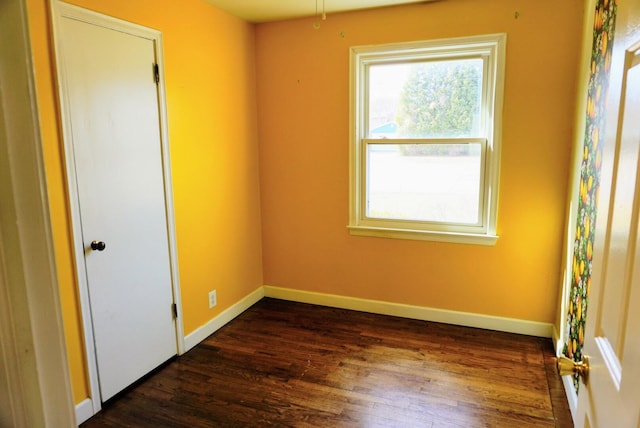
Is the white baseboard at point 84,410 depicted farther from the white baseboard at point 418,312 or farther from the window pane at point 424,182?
the window pane at point 424,182

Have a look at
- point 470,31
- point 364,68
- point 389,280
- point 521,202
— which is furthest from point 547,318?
point 364,68

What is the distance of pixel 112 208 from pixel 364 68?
214 cm

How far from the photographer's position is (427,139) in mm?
3113

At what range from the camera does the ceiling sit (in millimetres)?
2895

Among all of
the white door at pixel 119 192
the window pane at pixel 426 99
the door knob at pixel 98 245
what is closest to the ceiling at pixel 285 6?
the window pane at pixel 426 99

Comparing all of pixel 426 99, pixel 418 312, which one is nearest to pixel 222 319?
pixel 418 312

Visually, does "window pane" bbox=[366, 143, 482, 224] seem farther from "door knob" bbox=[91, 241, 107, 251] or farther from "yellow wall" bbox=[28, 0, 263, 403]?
"door knob" bbox=[91, 241, 107, 251]

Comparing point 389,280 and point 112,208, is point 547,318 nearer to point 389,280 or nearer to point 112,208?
point 389,280

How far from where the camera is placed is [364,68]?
325 centimetres

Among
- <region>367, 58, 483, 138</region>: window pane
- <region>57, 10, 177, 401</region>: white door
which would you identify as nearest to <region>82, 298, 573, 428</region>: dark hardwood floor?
<region>57, 10, 177, 401</region>: white door

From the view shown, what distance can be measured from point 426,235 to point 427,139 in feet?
2.46

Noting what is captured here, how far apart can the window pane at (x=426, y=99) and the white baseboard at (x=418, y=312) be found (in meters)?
1.41

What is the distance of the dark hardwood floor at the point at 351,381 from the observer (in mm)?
2174

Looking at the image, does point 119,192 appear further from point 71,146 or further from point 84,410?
point 84,410
